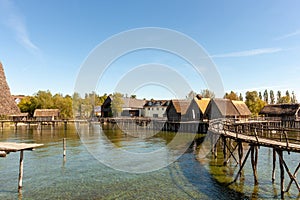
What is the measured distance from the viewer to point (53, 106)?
91062mm

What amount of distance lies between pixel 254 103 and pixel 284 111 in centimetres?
2750

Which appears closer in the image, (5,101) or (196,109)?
(5,101)

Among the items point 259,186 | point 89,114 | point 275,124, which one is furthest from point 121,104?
point 259,186

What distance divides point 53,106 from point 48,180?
81.4 m

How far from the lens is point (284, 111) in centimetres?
5878

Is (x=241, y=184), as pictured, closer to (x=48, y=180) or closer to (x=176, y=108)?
(x=48, y=180)

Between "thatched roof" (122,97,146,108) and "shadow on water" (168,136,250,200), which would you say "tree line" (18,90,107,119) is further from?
"shadow on water" (168,136,250,200)

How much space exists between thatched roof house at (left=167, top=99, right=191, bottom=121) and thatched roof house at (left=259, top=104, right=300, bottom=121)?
2327 centimetres

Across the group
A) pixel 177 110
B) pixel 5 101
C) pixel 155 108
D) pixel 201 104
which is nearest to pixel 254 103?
pixel 155 108

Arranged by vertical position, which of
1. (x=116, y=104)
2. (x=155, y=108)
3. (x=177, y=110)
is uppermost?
(x=116, y=104)

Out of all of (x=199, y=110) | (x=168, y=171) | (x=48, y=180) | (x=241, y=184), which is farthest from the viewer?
(x=199, y=110)

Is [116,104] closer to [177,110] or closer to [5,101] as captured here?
[177,110]

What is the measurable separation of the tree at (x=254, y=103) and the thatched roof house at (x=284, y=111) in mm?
21174

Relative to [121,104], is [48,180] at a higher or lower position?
lower
